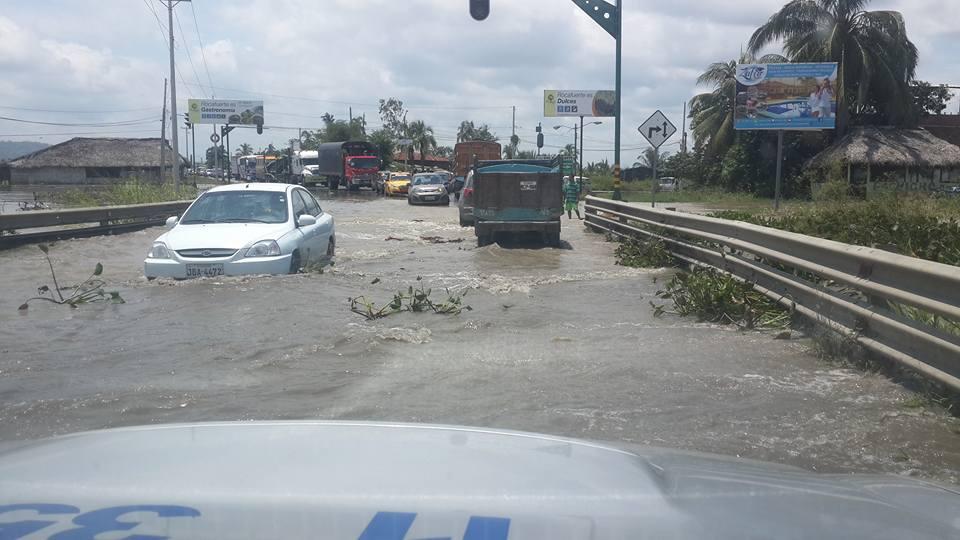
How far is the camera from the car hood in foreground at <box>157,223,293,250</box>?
11.2 m

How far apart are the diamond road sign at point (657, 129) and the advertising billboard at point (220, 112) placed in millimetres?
54819

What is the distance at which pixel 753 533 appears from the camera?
6.00ft

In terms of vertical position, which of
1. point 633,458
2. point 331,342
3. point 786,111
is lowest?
point 331,342

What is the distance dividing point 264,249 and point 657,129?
1308 cm

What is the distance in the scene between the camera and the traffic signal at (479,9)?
16.7 m

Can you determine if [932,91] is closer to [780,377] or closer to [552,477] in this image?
[780,377]

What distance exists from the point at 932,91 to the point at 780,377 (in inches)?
1882

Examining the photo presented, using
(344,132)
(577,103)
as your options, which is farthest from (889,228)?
(344,132)

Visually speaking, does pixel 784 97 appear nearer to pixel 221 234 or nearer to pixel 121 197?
pixel 121 197

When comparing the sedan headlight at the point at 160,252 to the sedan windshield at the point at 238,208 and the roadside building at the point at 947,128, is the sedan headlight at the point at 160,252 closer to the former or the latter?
the sedan windshield at the point at 238,208

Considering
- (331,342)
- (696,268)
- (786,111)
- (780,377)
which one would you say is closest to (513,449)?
(780,377)

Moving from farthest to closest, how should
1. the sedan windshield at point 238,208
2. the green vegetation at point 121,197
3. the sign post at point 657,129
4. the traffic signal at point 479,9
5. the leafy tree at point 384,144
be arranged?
the leafy tree at point 384,144, the green vegetation at point 121,197, the sign post at point 657,129, the traffic signal at point 479,9, the sedan windshield at point 238,208

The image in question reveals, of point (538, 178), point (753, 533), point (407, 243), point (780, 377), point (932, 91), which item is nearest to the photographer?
point (753, 533)

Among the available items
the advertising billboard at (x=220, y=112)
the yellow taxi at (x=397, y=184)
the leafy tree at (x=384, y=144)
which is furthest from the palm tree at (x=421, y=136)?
the yellow taxi at (x=397, y=184)
